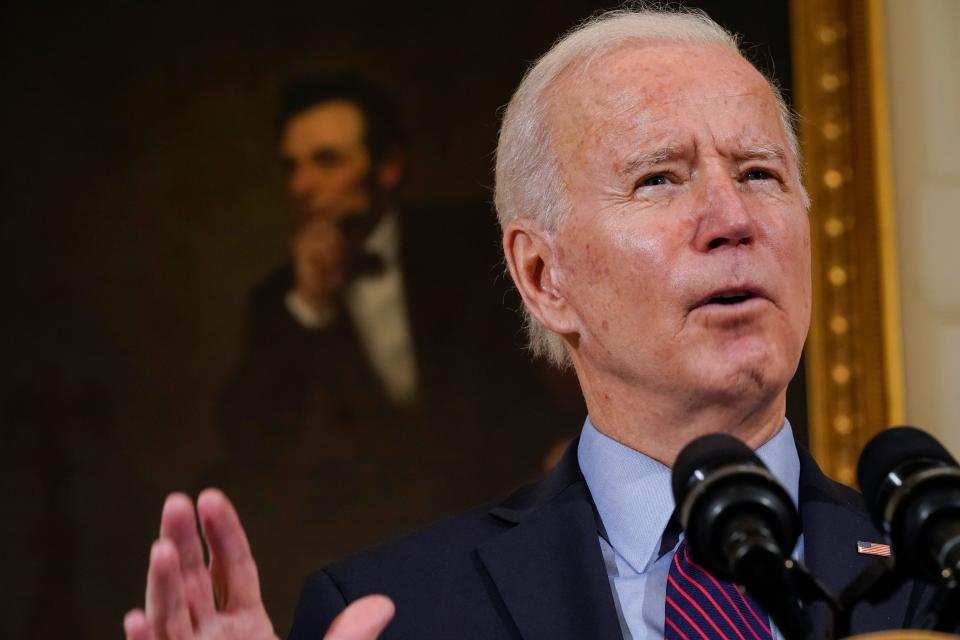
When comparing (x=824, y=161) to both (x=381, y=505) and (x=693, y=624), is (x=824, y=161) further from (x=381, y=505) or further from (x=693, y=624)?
(x=693, y=624)

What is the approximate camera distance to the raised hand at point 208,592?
55.6 inches

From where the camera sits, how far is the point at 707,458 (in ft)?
4.21

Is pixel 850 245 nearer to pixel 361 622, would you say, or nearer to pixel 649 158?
pixel 649 158

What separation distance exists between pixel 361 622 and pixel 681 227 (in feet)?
2.69

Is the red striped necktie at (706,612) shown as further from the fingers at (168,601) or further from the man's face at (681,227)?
the fingers at (168,601)

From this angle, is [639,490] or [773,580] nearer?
[773,580]

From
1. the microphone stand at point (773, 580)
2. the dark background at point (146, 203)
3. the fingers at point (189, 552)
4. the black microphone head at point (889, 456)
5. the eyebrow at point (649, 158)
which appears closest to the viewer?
the microphone stand at point (773, 580)

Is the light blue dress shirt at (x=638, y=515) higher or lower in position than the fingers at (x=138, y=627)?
lower

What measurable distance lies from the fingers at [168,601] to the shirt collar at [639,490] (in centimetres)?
75

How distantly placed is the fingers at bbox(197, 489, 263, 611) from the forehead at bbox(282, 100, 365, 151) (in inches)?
125

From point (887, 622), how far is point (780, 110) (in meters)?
0.88

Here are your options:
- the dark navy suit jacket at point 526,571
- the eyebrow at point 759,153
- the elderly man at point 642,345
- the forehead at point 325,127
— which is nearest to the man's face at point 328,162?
the forehead at point 325,127

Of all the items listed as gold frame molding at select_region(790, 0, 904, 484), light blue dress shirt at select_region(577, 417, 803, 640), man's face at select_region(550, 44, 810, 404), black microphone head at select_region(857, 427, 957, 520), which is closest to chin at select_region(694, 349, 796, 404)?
man's face at select_region(550, 44, 810, 404)

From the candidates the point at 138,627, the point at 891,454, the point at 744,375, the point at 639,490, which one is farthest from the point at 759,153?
the point at 138,627
